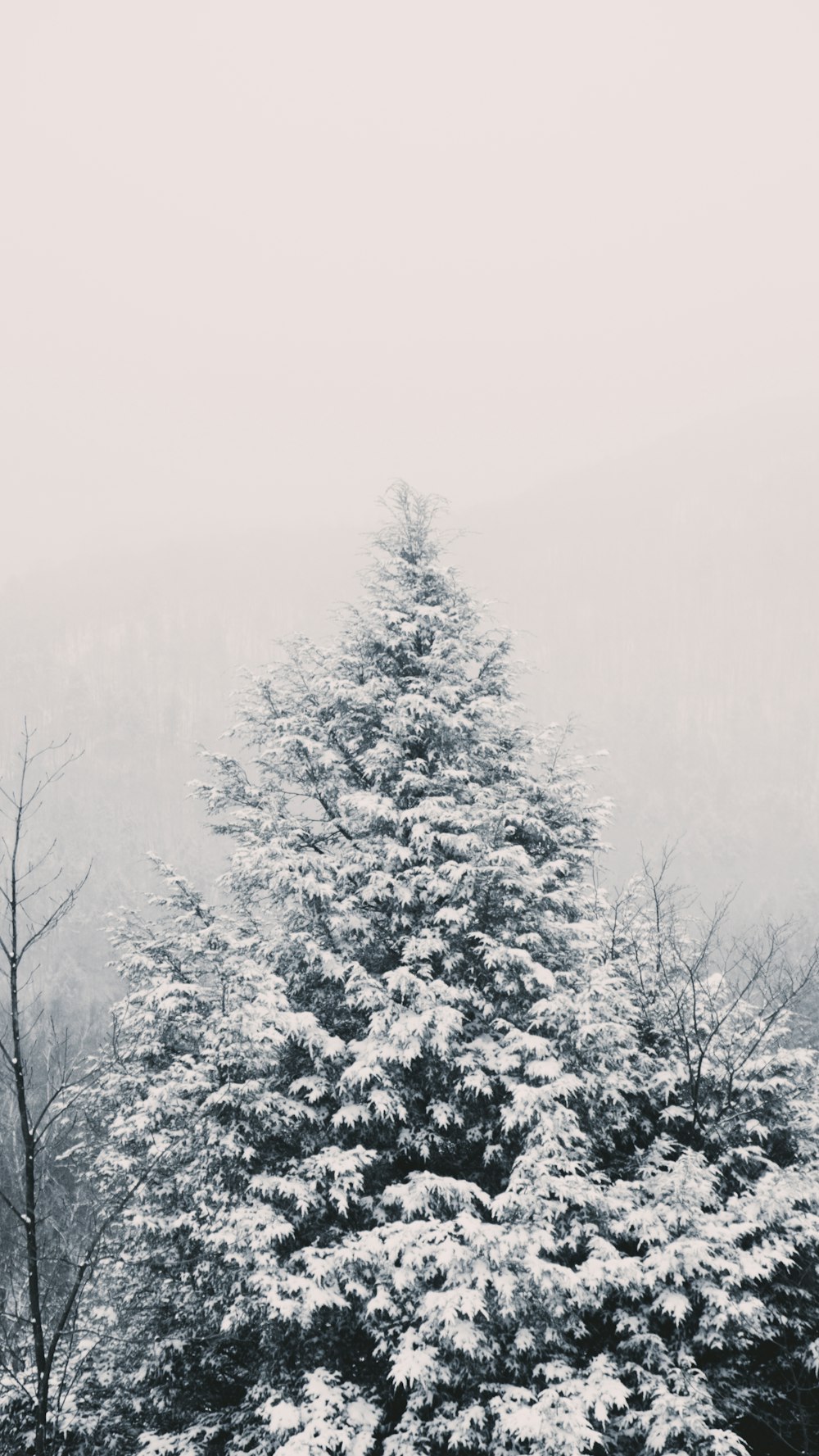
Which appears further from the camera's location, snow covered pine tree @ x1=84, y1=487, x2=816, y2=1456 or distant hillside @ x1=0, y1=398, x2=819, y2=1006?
distant hillside @ x1=0, y1=398, x2=819, y2=1006

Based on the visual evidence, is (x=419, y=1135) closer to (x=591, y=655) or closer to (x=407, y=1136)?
(x=407, y=1136)

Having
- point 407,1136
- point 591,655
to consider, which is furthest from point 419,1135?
point 591,655

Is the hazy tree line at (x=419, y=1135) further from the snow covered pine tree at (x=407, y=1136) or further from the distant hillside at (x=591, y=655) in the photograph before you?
the distant hillside at (x=591, y=655)

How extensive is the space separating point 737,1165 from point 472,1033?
349 centimetres

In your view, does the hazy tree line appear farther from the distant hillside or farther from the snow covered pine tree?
the distant hillside

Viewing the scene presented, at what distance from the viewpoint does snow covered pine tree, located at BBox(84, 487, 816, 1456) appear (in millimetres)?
7203

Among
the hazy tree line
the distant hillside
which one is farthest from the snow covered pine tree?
the distant hillside

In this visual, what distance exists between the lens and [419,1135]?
872 centimetres

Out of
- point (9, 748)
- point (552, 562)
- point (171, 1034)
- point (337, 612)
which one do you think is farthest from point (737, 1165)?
point (552, 562)

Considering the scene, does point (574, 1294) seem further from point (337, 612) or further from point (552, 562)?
point (552, 562)

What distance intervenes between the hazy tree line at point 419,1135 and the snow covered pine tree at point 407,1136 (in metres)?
0.05

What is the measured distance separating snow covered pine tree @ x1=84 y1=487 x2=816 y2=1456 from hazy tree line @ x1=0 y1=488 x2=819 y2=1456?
0.15 feet

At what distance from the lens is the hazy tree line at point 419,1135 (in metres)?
7.23

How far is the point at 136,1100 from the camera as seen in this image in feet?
31.1
